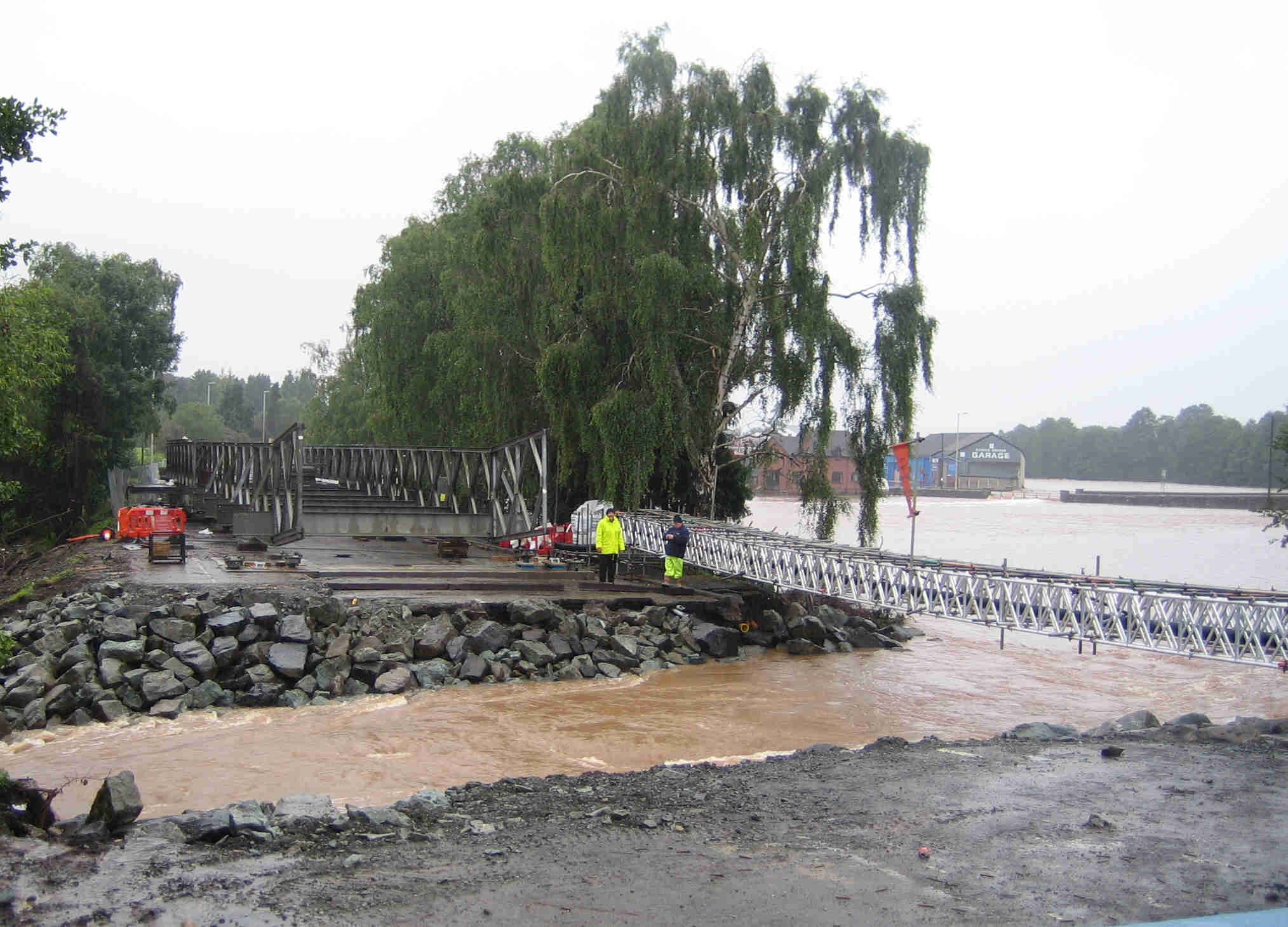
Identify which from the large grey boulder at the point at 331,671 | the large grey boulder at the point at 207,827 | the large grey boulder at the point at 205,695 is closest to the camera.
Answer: the large grey boulder at the point at 207,827

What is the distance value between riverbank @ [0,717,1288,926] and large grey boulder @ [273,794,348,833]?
0.08ft

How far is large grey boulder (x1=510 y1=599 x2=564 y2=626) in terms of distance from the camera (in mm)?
20031

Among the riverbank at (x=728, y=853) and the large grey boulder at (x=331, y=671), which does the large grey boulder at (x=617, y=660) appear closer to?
the large grey boulder at (x=331, y=671)

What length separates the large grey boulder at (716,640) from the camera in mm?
21531

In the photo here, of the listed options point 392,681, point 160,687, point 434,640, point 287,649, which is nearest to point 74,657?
point 160,687

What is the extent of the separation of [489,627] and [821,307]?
1201 centimetres

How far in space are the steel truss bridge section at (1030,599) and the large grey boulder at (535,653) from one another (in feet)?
16.3

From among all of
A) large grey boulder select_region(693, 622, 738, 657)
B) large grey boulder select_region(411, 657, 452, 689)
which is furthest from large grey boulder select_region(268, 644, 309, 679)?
large grey boulder select_region(693, 622, 738, 657)

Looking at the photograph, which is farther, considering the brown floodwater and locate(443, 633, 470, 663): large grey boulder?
locate(443, 633, 470, 663): large grey boulder

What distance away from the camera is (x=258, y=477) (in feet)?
101

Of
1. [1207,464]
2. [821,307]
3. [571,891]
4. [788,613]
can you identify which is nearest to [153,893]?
[571,891]

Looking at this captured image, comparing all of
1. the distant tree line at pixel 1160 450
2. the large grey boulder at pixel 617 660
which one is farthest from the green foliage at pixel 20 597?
Answer: the distant tree line at pixel 1160 450

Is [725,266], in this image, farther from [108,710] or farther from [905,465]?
[108,710]

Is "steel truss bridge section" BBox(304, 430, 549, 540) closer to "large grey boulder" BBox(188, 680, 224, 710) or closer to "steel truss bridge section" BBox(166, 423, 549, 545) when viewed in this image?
"steel truss bridge section" BBox(166, 423, 549, 545)
